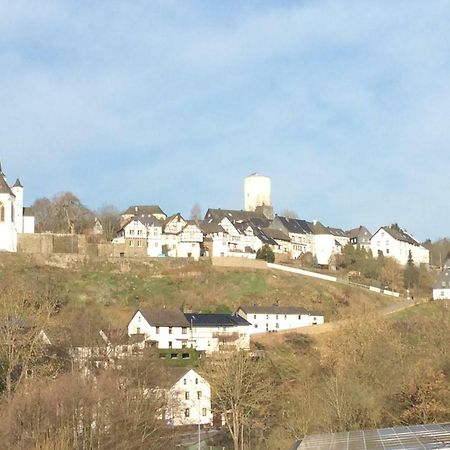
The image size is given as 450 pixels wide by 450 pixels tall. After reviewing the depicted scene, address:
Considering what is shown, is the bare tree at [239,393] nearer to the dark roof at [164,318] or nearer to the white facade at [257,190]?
the dark roof at [164,318]

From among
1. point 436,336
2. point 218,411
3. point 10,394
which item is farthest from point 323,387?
point 10,394

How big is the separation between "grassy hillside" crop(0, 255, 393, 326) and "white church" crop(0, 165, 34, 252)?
8.66 feet

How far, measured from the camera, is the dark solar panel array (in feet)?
92.3

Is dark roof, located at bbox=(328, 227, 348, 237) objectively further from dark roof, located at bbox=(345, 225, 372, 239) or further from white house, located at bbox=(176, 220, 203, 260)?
white house, located at bbox=(176, 220, 203, 260)

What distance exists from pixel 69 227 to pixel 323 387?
60.1 metres

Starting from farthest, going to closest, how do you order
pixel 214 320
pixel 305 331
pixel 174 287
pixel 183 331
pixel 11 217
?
pixel 11 217 < pixel 174 287 < pixel 305 331 < pixel 214 320 < pixel 183 331

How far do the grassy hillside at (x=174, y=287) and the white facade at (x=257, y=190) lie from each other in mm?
57495

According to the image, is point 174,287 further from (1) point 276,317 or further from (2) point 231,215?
(2) point 231,215

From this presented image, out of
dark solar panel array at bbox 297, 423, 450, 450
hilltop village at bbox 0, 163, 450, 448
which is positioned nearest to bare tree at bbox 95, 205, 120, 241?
hilltop village at bbox 0, 163, 450, 448

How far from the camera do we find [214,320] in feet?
257

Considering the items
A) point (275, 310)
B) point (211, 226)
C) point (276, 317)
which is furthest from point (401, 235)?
point (276, 317)

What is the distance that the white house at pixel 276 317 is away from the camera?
81.8 m

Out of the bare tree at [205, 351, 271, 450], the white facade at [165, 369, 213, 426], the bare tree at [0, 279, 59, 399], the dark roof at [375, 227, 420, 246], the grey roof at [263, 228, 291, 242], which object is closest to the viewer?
the bare tree at [0, 279, 59, 399]

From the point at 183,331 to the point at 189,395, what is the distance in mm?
14508
